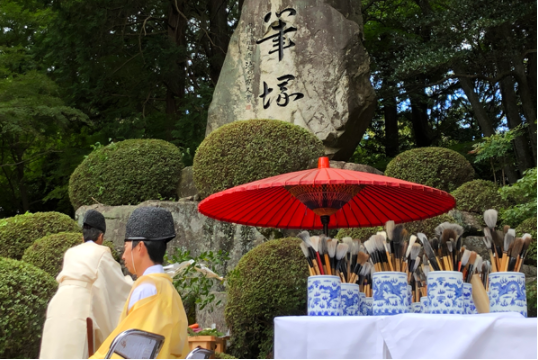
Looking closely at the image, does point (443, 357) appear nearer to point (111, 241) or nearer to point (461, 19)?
point (111, 241)

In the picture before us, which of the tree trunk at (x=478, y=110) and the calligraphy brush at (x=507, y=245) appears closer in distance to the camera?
the calligraphy brush at (x=507, y=245)

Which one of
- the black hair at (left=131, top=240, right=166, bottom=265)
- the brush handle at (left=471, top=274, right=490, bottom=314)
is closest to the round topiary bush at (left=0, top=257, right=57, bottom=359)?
the black hair at (left=131, top=240, right=166, bottom=265)

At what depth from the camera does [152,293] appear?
268 cm

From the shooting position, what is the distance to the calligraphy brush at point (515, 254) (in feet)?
9.15

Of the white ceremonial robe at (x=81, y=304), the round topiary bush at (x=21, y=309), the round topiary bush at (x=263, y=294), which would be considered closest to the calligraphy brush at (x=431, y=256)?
the white ceremonial robe at (x=81, y=304)

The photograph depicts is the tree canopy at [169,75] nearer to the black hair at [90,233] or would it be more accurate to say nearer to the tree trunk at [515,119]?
the tree trunk at [515,119]

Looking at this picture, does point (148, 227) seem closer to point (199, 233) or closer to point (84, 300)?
point (84, 300)

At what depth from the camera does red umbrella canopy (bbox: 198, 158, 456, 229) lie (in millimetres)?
4414

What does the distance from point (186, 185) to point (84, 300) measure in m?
4.75

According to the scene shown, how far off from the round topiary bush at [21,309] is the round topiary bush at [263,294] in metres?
1.82

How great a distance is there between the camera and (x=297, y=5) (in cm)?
941

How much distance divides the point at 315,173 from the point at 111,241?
496 centimetres

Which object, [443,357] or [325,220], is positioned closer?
[443,357]

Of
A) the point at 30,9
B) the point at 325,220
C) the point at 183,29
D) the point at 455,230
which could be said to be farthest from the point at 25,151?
the point at 455,230
